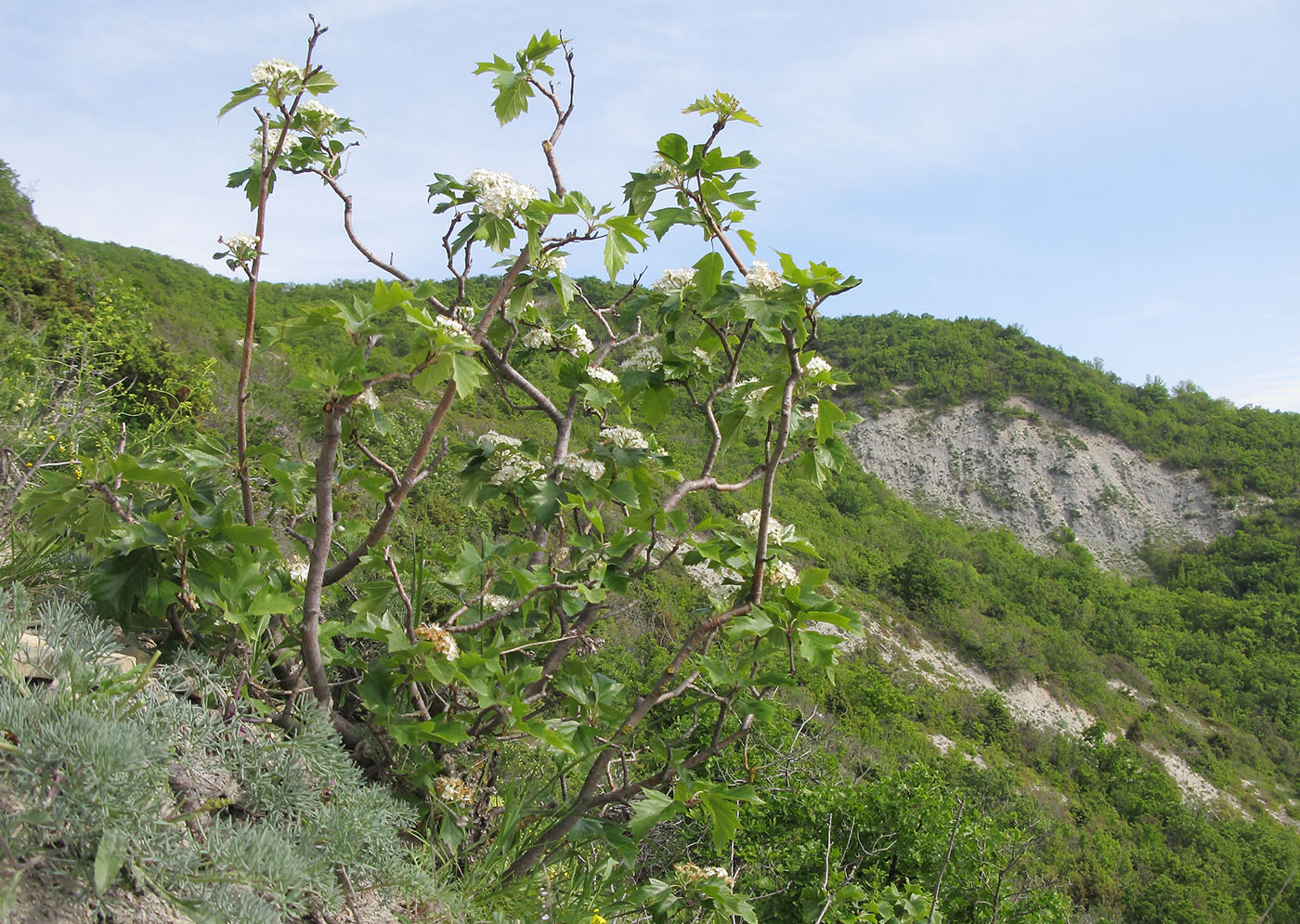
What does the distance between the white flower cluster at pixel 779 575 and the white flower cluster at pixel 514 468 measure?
23.4 inches

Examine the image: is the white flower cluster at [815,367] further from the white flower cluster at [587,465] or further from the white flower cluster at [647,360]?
the white flower cluster at [587,465]

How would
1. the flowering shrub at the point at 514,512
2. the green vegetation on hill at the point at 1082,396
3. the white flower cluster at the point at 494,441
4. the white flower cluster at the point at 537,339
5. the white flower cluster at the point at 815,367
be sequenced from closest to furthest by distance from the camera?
the flowering shrub at the point at 514,512 → the white flower cluster at the point at 815,367 → the white flower cluster at the point at 494,441 → the white flower cluster at the point at 537,339 → the green vegetation on hill at the point at 1082,396

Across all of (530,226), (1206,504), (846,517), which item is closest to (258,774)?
(530,226)

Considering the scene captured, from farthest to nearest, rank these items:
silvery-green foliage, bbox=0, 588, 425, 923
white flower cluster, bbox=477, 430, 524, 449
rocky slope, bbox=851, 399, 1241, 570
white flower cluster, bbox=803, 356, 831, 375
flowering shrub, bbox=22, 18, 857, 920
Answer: rocky slope, bbox=851, 399, 1241, 570 < white flower cluster, bbox=477, 430, 524, 449 < white flower cluster, bbox=803, 356, 831, 375 < flowering shrub, bbox=22, 18, 857, 920 < silvery-green foliage, bbox=0, 588, 425, 923

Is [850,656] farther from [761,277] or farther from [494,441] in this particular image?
[761,277]

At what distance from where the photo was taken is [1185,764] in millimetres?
20328

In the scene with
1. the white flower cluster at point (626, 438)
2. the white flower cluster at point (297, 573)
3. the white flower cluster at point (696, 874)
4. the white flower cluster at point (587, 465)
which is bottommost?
the white flower cluster at point (696, 874)

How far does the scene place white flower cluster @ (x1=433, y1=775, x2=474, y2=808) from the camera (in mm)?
1640

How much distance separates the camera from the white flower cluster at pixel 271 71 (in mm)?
1526

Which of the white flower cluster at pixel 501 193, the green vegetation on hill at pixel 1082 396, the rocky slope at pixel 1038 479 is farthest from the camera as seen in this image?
the green vegetation on hill at pixel 1082 396

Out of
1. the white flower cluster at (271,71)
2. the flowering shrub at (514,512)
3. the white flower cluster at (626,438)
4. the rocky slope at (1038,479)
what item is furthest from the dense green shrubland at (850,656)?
the rocky slope at (1038,479)

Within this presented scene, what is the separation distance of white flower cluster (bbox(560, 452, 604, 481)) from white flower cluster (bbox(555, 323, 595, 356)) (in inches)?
17.9

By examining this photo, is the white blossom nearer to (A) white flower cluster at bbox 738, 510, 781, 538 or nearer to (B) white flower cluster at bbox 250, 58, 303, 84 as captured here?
(B) white flower cluster at bbox 250, 58, 303, 84

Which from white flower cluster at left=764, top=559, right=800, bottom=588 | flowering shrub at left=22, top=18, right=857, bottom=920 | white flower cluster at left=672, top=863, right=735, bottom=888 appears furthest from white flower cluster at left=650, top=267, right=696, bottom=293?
white flower cluster at left=672, top=863, right=735, bottom=888
